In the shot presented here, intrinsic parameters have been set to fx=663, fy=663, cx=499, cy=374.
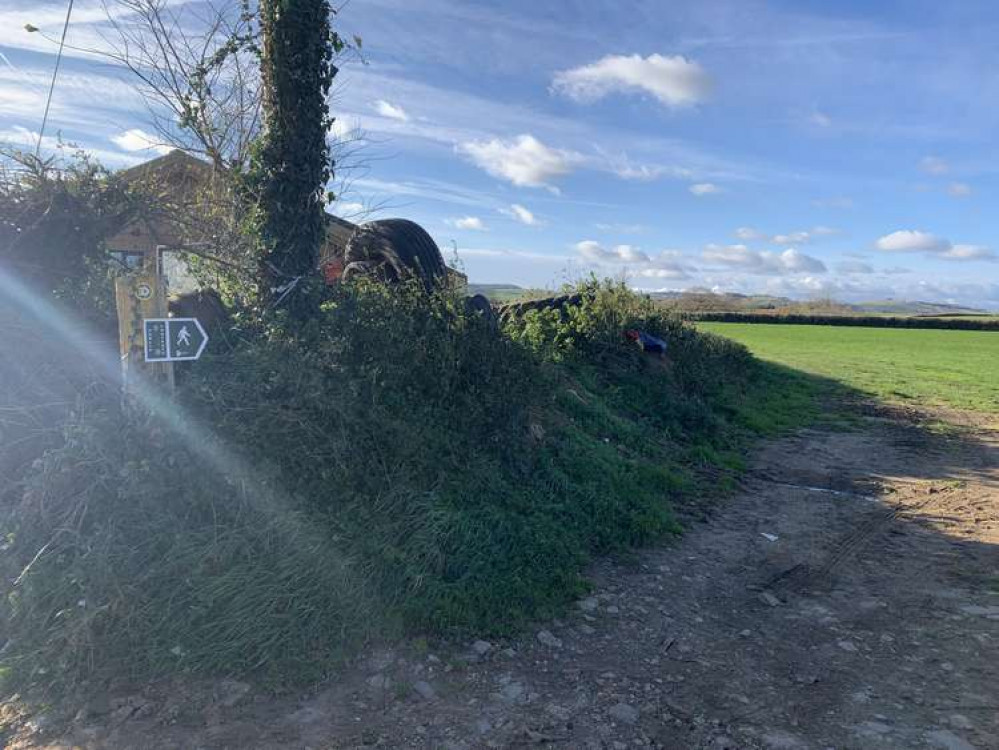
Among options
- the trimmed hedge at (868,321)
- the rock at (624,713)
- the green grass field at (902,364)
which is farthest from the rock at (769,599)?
the trimmed hedge at (868,321)

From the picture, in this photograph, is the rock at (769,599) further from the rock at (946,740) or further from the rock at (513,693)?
the rock at (513,693)

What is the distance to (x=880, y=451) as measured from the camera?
32.1 ft

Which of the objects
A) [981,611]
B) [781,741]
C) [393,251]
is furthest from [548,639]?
[393,251]

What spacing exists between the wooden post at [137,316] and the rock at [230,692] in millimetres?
2000

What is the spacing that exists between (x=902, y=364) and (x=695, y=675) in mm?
26111

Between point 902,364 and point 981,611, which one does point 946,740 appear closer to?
point 981,611

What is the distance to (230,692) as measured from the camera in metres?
3.35

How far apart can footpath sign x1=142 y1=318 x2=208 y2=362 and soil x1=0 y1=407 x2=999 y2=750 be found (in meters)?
2.05

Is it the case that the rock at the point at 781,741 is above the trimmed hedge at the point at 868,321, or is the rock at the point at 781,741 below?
below

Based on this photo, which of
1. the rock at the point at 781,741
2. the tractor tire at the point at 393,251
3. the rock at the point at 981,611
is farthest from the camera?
the tractor tire at the point at 393,251

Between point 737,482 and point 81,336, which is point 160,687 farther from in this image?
point 737,482

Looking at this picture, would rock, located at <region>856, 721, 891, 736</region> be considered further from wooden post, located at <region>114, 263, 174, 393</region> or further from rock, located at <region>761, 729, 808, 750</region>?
wooden post, located at <region>114, 263, 174, 393</region>

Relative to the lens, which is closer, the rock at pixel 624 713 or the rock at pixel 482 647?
the rock at pixel 624 713

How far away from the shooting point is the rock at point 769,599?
187 inches
